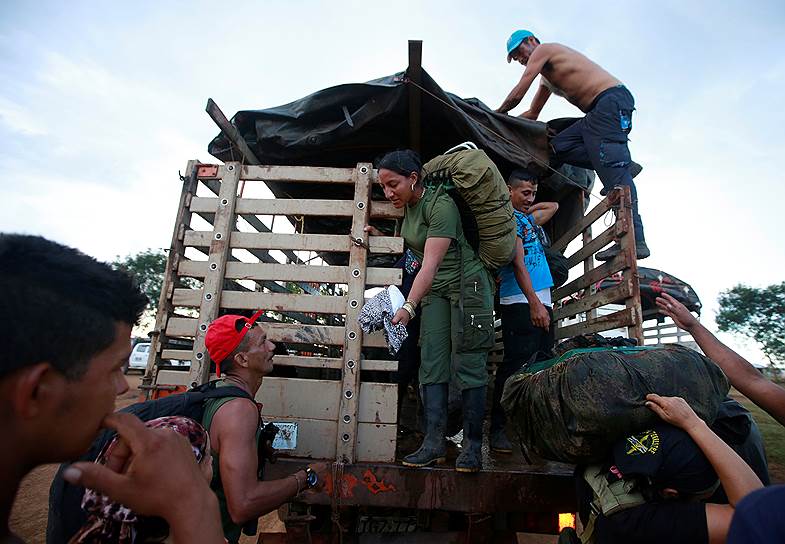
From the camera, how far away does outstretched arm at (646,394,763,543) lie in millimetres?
1357

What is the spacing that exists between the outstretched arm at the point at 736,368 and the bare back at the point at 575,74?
2138mm

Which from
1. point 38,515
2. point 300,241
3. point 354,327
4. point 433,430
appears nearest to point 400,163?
point 300,241

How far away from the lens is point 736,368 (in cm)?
203

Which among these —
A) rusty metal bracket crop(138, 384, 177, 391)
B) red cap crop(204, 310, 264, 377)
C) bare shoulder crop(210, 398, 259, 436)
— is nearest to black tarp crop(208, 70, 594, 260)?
red cap crop(204, 310, 264, 377)

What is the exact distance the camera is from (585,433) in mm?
1536

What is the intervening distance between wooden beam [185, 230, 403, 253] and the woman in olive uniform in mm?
108

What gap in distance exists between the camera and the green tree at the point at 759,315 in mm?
19875

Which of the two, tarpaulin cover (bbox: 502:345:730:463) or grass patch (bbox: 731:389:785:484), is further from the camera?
grass patch (bbox: 731:389:785:484)

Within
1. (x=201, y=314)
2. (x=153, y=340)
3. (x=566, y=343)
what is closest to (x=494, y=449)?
(x=566, y=343)

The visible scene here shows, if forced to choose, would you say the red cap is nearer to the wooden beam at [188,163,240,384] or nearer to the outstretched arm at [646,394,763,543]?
the wooden beam at [188,163,240,384]

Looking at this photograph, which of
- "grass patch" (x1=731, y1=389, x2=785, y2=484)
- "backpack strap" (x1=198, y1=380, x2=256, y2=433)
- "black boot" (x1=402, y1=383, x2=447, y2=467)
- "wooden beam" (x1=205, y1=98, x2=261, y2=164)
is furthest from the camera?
"grass patch" (x1=731, y1=389, x2=785, y2=484)

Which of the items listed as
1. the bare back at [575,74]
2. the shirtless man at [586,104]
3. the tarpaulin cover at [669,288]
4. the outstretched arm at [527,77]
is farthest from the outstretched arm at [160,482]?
the tarpaulin cover at [669,288]

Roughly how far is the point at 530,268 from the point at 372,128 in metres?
1.71

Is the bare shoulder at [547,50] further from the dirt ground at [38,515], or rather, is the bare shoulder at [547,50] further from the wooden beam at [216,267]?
the dirt ground at [38,515]
